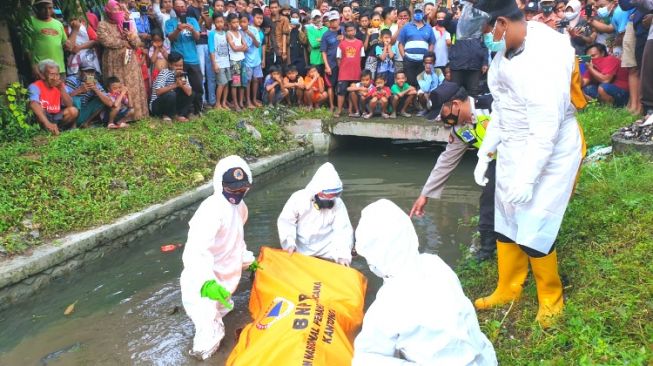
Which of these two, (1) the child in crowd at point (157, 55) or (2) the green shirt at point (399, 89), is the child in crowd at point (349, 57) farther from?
(1) the child in crowd at point (157, 55)

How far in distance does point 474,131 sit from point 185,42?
6.19 metres

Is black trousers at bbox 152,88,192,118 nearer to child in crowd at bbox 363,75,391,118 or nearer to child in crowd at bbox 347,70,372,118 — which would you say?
child in crowd at bbox 347,70,372,118

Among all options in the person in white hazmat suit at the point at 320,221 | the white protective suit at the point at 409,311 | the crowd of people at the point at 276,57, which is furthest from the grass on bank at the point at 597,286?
the crowd of people at the point at 276,57

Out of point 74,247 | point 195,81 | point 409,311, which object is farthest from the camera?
point 195,81

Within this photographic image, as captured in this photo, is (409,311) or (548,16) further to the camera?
(548,16)

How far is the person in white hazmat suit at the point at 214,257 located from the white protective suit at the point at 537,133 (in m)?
1.87

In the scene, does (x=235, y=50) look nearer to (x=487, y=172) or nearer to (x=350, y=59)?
(x=350, y=59)

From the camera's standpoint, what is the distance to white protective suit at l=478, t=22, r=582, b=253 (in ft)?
9.26

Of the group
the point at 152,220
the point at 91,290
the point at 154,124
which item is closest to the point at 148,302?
the point at 91,290

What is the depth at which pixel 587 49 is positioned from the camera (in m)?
8.30

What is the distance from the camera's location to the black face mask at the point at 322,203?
4.97m

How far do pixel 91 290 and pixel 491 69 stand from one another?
153 inches

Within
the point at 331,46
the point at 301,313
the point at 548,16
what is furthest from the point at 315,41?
the point at 301,313

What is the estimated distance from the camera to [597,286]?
336 centimetres
